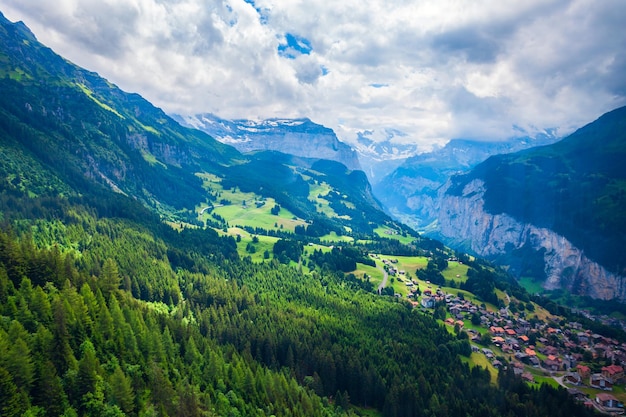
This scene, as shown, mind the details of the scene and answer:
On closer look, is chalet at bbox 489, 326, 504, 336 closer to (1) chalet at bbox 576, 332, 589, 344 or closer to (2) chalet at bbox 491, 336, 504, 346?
(2) chalet at bbox 491, 336, 504, 346

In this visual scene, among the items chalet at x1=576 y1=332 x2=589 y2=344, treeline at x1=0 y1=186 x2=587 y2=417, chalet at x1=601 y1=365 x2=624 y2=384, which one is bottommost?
treeline at x1=0 y1=186 x2=587 y2=417

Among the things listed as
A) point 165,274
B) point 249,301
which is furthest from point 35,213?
point 249,301

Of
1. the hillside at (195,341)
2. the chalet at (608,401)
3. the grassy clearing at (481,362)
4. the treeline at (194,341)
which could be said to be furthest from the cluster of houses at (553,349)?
the treeline at (194,341)

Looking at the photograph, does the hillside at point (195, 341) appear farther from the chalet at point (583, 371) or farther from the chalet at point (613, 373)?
the chalet at point (613, 373)

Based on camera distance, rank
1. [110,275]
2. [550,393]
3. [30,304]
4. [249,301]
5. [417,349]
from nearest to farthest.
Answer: [30,304] < [110,275] < [550,393] < [417,349] < [249,301]

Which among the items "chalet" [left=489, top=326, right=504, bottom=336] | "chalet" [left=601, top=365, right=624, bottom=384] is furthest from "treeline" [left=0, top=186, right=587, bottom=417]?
"chalet" [left=601, top=365, right=624, bottom=384]

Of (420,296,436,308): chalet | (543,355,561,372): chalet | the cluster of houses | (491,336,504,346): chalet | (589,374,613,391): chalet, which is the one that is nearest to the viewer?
(589,374,613,391): chalet

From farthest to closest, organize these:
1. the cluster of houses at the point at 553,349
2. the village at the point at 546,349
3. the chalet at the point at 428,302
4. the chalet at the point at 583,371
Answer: the chalet at the point at 428,302, the chalet at the point at 583,371, the cluster of houses at the point at 553,349, the village at the point at 546,349

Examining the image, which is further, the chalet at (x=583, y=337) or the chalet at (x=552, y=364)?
the chalet at (x=583, y=337)

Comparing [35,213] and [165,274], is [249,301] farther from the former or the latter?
[35,213]
